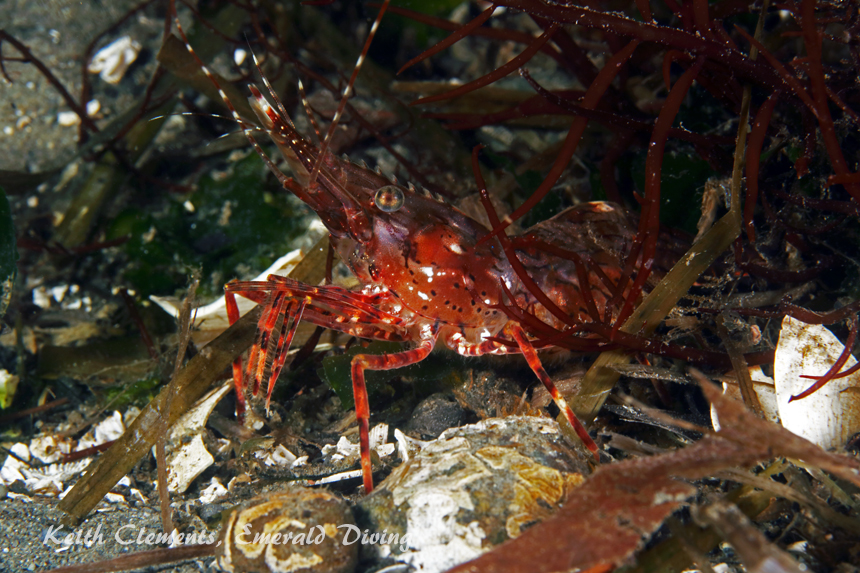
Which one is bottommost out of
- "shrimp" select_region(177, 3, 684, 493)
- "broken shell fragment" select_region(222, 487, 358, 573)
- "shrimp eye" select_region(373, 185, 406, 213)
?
"broken shell fragment" select_region(222, 487, 358, 573)

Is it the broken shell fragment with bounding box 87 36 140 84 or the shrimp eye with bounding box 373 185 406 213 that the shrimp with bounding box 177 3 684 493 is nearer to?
the shrimp eye with bounding box 373 185 406 213

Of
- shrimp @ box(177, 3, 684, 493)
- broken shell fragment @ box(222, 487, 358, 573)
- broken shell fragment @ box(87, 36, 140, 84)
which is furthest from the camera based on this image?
broken shell fragment @ box(87, 36, 140, 84)

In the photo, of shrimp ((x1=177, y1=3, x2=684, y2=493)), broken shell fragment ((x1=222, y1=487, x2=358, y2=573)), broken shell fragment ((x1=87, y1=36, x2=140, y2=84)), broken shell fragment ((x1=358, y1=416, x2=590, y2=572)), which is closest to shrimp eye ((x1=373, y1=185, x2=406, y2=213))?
shrimp ((x1=177, y1=3, x2=684, y2=493))

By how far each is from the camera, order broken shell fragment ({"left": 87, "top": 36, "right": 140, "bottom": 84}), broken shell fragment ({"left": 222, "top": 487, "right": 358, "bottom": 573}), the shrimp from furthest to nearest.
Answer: broken shell fragment ({"left": 87, "top": 36, "right": 140, "bottom": 84}) → the shrimp → broken shell fragment ({"left": 222, "top": 487, "right": 358, "bottom": 573})

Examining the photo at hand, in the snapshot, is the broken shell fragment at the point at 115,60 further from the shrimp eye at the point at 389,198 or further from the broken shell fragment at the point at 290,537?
the broken shell fragment at the point at 290,537

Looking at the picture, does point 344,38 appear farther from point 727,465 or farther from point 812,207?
point 727,465

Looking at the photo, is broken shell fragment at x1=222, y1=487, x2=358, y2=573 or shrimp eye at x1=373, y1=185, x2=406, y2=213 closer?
broken shell fragment at x1=222, y1=487, x2=358, y2=573

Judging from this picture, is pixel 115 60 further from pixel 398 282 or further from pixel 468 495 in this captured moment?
pixel 468 495

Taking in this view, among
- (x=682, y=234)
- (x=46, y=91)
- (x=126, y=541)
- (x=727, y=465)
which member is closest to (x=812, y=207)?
(x=682, y=234)
